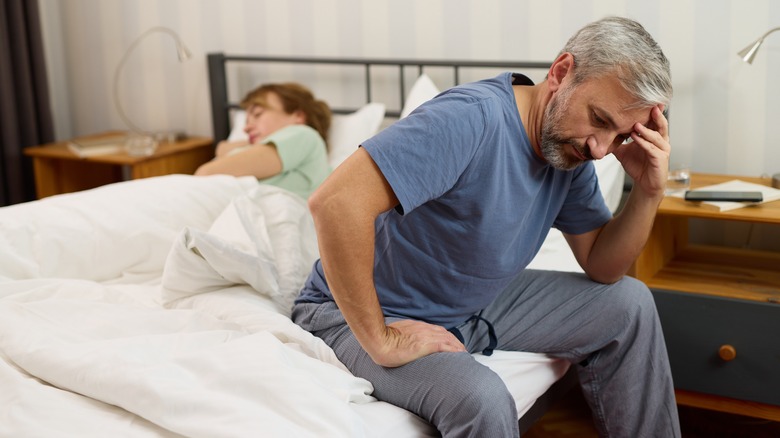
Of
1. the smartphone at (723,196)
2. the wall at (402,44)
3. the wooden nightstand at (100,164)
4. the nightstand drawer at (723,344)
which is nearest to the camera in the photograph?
the nightstand drawer at (723,344)

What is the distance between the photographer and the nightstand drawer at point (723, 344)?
2021 mm

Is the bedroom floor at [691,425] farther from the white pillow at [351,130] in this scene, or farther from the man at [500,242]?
the white pillow at [351,130]

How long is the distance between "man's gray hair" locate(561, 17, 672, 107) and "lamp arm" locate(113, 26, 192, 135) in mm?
2176

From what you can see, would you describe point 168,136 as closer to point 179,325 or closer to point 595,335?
point 179,325

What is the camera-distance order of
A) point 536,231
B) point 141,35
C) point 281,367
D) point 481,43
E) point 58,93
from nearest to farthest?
1. point 281,367
2. point 536,231
3. point 481,43
4. point 141,35
5. point 58,93

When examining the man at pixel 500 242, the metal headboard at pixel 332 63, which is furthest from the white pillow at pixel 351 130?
the man at pixel 500 242

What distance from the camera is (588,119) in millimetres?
1502

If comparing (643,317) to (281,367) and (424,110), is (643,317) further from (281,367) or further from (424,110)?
(281,367)

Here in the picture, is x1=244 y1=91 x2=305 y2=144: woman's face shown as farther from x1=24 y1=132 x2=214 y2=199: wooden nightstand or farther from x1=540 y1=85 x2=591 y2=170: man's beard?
x1=540 y1=85 x2=591 y2=170: man's beard

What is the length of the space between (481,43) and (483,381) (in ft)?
5.37

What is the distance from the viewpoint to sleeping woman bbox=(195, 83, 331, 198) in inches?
99.1

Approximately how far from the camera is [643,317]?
1.79 metres

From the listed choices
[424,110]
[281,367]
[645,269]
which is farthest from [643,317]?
[281,367]

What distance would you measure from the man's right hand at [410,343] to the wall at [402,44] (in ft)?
4.34
